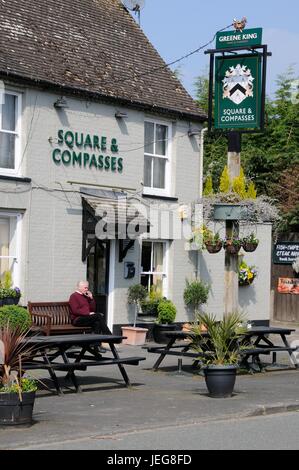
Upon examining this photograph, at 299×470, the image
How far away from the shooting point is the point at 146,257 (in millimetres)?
22219

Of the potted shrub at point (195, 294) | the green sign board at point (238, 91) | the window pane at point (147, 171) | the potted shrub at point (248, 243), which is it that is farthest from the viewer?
the potted shrub at point (195, 294)

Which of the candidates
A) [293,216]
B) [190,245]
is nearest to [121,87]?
[190,245]

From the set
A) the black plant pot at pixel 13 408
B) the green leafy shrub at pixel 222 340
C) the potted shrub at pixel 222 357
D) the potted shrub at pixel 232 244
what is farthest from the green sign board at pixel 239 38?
the black plant pot at pixel 13 408

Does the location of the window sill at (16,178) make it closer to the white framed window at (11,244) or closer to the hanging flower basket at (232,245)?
the white framed window at (11,244)

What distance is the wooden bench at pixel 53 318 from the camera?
56.0ft

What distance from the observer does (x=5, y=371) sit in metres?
10.7

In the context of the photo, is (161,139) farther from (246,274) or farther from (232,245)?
(232,245)

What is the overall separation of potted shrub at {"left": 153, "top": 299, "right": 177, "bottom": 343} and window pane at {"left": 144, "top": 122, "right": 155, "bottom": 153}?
3685mm

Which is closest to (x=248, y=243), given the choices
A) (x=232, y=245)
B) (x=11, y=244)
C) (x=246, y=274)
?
(x=232, y=245)

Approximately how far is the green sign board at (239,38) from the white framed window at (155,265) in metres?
6.81

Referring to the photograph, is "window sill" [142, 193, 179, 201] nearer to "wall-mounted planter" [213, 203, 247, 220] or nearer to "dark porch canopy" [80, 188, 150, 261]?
"dark porch canopy" [80, 188, 150, 261]

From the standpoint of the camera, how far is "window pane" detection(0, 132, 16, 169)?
1877 centimetres

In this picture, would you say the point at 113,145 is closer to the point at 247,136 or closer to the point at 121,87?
the point at 121,87

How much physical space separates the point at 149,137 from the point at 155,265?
311cm
